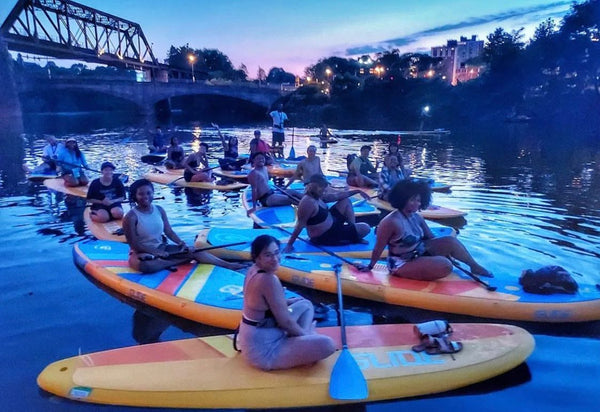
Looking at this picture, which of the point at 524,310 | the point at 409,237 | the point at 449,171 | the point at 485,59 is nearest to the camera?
the point at 524,310

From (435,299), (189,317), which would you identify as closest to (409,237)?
(435,299)

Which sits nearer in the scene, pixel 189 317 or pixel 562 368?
pixel 562 368

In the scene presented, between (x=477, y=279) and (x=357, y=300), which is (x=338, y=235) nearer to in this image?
(x=357, y=300)

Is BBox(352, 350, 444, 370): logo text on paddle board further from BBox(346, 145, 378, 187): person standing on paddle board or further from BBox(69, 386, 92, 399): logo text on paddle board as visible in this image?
BBox(346, 145, 378, 187): person standing on paddle board

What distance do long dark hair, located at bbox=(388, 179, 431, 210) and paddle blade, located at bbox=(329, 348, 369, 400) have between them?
82.8 inches

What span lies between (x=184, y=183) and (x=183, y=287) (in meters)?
8.16

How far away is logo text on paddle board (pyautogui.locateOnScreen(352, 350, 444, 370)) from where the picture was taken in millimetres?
4018

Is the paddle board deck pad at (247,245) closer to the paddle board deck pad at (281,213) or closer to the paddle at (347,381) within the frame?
the paddle board deck pad at (281,213)

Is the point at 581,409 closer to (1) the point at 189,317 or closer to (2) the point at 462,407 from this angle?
(2) the point at 462,407

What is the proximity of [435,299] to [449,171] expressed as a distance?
13.1 m

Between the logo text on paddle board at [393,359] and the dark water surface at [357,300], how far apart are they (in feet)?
1.11

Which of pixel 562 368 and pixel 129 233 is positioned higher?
pixel 129 233

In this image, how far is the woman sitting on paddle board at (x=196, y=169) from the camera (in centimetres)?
1325

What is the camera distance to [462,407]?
405cm
